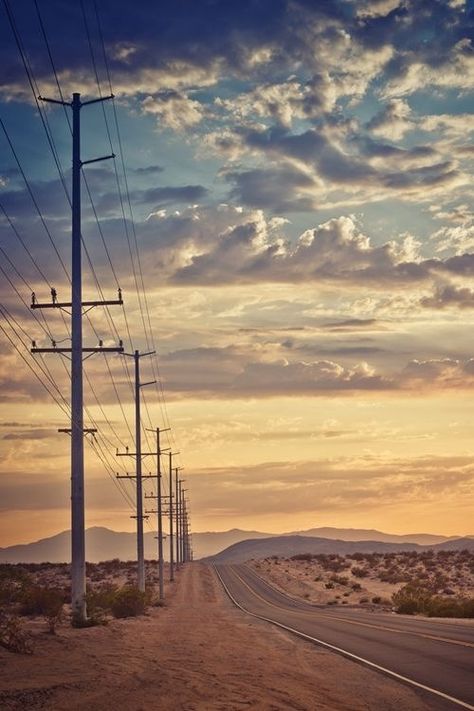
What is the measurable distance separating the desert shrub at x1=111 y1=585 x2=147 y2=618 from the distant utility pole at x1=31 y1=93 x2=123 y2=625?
47.9 ft

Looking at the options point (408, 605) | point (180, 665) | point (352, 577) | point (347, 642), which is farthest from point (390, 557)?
point (180, 665)

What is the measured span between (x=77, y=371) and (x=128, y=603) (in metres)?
19.3

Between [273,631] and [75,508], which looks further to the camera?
[273,631]

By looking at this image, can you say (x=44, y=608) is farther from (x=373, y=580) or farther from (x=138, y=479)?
(x=373, y=580)

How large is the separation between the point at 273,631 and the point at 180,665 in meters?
14.2

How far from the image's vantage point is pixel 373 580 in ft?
306

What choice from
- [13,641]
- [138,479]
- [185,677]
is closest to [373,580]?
[138,479]

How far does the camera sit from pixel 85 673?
776 inches

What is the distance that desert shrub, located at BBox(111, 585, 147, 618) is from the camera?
4612 cm

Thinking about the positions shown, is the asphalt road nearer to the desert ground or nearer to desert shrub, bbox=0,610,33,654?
desert shrub, bbox=0,610,33,654

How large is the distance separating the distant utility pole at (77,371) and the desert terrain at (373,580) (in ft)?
65.9

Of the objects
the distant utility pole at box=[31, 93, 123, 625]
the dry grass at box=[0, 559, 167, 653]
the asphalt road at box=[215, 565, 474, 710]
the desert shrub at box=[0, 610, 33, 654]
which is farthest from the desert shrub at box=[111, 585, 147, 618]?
the desert shrub at box=[0, 610, 33, 654]

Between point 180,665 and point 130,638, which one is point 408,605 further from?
point 180,665

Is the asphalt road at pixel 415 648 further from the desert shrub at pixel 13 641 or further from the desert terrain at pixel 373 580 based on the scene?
the desert terrain at pixel 373 580
